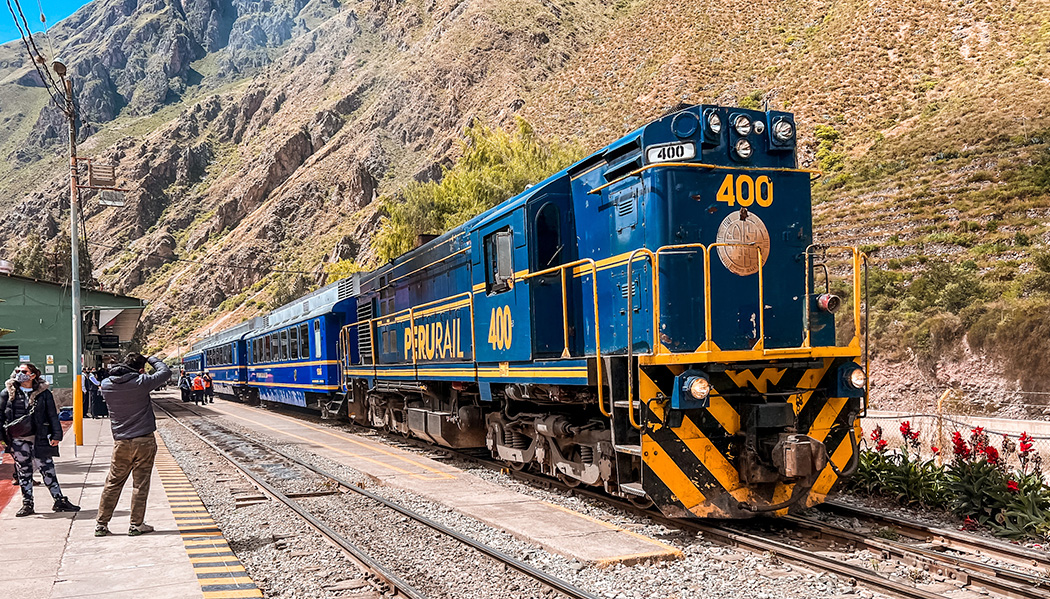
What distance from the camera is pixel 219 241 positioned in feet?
337

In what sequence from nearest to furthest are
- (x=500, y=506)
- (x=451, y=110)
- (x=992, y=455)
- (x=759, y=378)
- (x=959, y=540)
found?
1. (x=959, y=540)
2. (x=759, y=378)
3. (x=992, y=455)
4. (x=500, y=506)
5. (x=451, y=110)

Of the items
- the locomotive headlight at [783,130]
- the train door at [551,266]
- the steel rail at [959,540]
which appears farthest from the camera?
the train door at [551,266]

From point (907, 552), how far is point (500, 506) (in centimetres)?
410

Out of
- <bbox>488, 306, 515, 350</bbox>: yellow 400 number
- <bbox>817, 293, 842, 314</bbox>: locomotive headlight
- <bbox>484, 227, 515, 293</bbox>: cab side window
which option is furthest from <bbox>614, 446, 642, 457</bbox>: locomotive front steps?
<bbox>484, 227, 515, 293</bbox>: cab side window

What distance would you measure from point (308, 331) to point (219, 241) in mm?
87546

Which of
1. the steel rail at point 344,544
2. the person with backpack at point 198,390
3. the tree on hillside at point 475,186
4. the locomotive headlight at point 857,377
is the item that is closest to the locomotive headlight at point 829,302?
the locomotive headlight at point 857,377

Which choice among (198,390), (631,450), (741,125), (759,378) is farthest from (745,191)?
(198,390)

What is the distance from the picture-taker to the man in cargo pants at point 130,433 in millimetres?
7746

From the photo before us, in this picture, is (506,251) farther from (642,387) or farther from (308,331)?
(308,331)

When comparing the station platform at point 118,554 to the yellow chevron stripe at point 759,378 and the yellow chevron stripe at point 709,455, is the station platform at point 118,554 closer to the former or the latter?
the yellow chevron stripe at point 709,455

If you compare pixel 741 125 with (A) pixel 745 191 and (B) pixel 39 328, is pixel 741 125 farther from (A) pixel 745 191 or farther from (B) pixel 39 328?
(B) pixel 39 328

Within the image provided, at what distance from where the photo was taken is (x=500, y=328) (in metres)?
9.58

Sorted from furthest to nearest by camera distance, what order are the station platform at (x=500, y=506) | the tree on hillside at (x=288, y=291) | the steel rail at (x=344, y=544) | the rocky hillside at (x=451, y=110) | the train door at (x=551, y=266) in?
the tree on hillside at (x=288, y=291), the rocky hillside at (x=451, y=110), the train door at (x=551, y=266), the station platform at (x=500, y=506), the steel rail at (x=344, y=544)

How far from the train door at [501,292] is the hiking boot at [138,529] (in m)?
4.12
